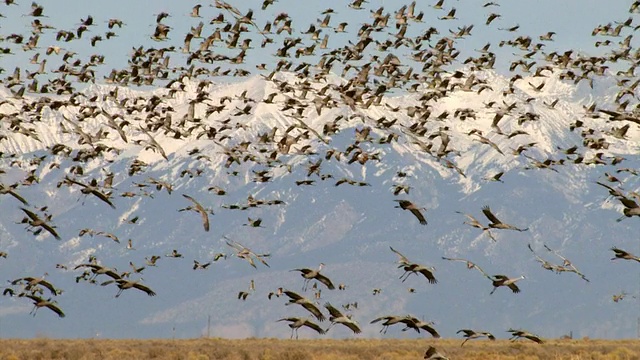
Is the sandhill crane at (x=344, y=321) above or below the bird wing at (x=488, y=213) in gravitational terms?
below

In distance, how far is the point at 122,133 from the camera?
42.7m

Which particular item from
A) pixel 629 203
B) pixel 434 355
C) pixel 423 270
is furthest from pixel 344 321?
pixel 629 203

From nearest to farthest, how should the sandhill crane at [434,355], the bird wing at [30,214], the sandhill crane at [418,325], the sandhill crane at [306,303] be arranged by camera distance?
the sandhill crane at [306,303]
the bird wing at [30,214]
the sandhill crane at [418,325]
the sandhill crane at [434,355]

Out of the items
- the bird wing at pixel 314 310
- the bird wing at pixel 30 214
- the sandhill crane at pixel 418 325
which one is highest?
the bird wing at pixel 30 214


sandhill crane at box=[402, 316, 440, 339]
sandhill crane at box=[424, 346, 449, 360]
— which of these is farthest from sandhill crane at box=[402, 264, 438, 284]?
sandhill crane at box=[424, 346, 449, 360]

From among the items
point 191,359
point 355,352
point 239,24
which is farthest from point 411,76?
point 355,352

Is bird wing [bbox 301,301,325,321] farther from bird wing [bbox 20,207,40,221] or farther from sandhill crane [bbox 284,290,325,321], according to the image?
bird wing [bbox 20,207,40,221]

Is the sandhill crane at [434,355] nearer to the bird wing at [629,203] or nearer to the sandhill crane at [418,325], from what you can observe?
the sandhill crane at [418,325]

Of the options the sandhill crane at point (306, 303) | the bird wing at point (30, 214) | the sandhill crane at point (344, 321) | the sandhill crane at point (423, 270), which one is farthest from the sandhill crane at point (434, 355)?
the bird wing at point (30, 214)

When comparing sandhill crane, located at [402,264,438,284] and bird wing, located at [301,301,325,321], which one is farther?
sandhill crane, located at [402,264,438,284]

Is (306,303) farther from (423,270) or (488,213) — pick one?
(488,213)

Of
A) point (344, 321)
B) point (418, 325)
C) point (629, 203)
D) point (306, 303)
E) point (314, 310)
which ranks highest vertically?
point (629, 203)

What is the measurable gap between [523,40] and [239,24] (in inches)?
517

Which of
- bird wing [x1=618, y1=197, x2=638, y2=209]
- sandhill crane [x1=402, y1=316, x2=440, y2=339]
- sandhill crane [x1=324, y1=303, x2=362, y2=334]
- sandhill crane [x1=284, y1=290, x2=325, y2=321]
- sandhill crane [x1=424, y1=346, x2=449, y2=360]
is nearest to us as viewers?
sandhill crane [x1=284, y1=290, x2=325, y2=321]
